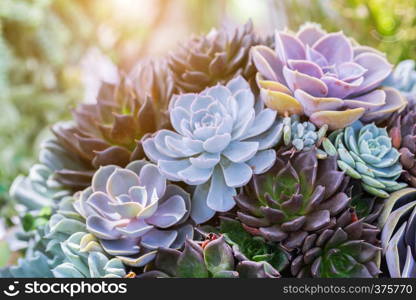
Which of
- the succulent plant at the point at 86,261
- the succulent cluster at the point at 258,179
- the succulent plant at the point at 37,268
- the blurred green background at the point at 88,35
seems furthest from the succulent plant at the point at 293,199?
the blurred green background at the point at 88,35

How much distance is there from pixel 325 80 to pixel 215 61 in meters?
0.13

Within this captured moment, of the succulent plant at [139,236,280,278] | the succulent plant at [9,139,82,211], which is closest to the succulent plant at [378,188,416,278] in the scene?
the succulent plant at [139,236,280,278]

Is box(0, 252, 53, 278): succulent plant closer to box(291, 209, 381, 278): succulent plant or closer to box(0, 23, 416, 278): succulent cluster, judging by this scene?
box(0, 23, 416, 278): succulent cluster

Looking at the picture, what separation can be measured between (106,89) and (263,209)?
0.30 meters

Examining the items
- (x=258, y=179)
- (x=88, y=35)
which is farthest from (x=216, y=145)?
(x=88, y=35)

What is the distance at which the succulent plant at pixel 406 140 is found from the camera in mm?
551

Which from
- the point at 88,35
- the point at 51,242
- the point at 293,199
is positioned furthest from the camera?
the point at 88,35

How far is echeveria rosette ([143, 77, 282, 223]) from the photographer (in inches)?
21.1

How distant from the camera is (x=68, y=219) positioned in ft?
1.90

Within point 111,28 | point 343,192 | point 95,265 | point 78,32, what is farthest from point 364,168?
point 111,28

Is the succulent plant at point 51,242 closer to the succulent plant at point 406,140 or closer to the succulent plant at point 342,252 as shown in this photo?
the succulent plant at point 342,252

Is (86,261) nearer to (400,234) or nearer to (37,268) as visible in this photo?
(37,268)

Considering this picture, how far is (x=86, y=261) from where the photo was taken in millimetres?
555

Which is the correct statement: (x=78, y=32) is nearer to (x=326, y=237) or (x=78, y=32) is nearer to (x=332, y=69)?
(x=332, y=69)
